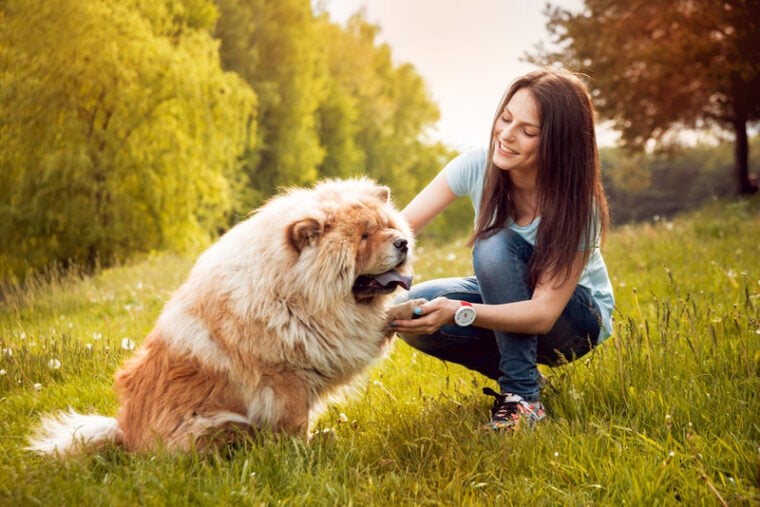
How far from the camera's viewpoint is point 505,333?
3207 millimetres

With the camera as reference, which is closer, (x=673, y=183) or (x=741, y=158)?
(x=741, y=158)

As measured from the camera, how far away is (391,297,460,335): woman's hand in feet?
10.0

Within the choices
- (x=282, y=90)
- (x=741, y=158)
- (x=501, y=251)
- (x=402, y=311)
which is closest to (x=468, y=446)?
(x=402, y=311)

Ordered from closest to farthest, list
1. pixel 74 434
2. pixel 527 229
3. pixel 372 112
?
pixel 74 434, pixel 527 229, pixel 372 112

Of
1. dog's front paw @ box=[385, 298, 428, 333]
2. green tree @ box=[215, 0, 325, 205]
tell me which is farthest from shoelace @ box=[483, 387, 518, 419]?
green tree @ box=[215, 0, 325, 205]

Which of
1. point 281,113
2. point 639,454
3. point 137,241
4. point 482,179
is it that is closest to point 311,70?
point 281,113

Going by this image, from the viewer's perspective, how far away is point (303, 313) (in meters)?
3.00

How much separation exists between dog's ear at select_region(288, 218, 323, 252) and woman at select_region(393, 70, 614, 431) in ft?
2.06

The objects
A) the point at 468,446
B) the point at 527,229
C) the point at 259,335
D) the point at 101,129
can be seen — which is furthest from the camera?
the point at 101,129

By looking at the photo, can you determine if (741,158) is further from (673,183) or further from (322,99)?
(673,183)

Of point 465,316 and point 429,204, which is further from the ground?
point 429,204

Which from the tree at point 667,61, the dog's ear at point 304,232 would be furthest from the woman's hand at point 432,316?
the tree at point 667,61

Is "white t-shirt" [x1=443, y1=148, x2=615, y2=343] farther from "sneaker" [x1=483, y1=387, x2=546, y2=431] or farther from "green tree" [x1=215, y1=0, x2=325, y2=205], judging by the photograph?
"green tree" [x1=215, y1=0, x2=325, y2=205]

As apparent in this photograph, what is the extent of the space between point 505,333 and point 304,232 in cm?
113
